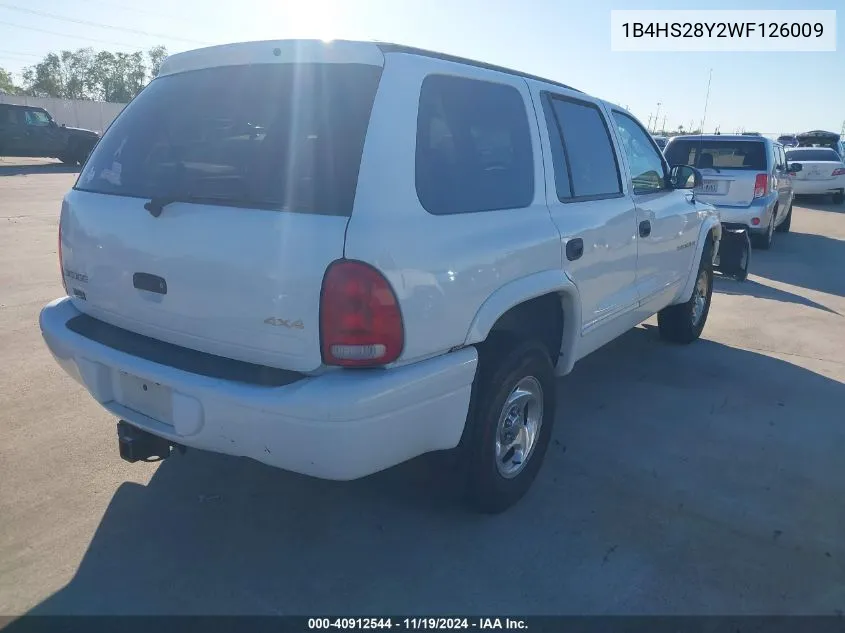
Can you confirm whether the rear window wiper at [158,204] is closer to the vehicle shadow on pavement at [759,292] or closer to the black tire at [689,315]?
the black tire at [689,315]

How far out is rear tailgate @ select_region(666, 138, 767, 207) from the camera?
9938 millimetres

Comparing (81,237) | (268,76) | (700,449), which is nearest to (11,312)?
(81,237)

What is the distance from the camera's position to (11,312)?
572 cm

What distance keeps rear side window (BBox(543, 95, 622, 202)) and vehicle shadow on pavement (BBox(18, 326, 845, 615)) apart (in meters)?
1.42

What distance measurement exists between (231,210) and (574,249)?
1.68 m

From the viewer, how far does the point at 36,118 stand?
22.8 metres

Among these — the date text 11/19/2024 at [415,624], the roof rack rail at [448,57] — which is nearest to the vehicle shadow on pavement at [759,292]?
the roof rack rail at [448,57]

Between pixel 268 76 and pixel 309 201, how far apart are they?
631 millimetres

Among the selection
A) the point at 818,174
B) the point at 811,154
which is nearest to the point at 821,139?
the point at 811,154

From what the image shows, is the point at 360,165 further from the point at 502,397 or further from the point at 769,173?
the point at 769,173

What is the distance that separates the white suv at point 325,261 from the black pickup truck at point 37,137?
2199 cm

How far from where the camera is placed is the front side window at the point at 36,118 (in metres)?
22.6

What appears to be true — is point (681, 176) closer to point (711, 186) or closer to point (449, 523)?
point (449, 523)

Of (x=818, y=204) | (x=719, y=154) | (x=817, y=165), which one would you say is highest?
(x=719, y=154)
